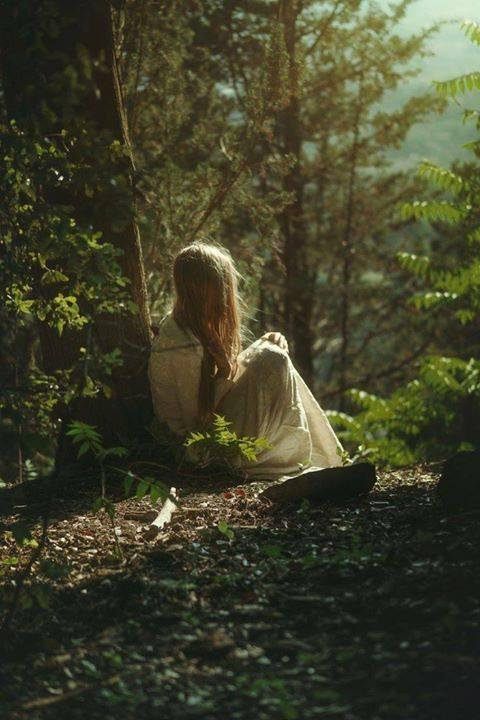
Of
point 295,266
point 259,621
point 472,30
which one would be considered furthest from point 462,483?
point 295,266

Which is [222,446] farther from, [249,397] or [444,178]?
[444,178]

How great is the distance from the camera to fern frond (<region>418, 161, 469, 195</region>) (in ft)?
33.9

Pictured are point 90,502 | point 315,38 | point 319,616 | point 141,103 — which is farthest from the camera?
point 315,38

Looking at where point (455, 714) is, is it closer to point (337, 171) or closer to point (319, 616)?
point (319, 616)

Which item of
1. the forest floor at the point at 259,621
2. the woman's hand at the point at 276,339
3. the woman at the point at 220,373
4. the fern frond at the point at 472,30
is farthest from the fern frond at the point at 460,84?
the forest floor at the point at 259,621

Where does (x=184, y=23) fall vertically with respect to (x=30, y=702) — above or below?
above

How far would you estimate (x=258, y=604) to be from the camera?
456 cm

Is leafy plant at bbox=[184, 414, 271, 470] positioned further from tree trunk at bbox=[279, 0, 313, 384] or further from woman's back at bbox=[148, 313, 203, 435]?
tree trunk at bbox=[279, 0, 313, 384]

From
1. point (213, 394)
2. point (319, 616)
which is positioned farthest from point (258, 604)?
point (213, 394)

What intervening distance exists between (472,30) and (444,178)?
1427 millimetres

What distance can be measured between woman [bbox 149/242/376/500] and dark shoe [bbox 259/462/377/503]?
119cm

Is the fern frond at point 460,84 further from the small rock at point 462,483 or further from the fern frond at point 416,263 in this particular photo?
the small rock at point 462,483

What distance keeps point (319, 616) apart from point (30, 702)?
123 centimetres

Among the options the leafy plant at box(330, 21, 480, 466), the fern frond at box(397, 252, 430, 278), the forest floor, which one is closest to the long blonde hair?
the forest floor
